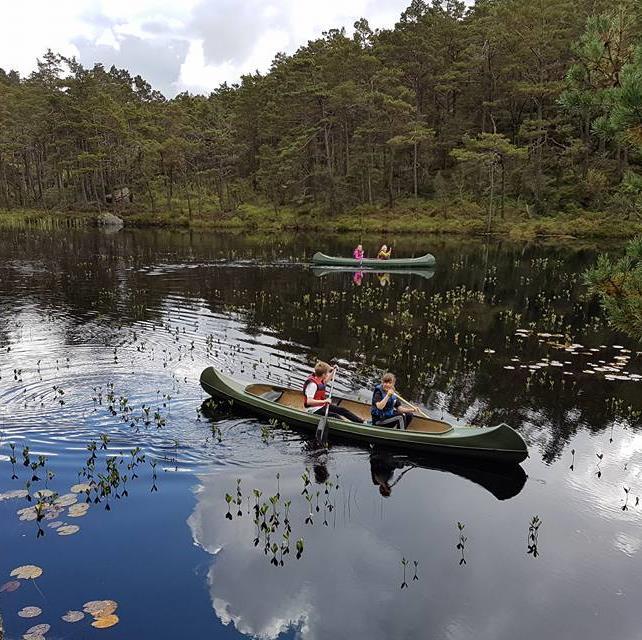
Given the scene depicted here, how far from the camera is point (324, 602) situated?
6992mm

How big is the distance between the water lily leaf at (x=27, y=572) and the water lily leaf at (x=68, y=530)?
788 millimetres

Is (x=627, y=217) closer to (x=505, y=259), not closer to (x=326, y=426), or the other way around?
(x=505, y=259)

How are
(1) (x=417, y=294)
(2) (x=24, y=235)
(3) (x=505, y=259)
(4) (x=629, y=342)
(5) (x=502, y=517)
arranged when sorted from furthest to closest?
(2) (x=24, y=235), (3) (x=505, y=259), (1) (x=417, y=294), (4) (x=629, y=342), (5) (x=502, y=517)

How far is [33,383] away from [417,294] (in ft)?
53.6

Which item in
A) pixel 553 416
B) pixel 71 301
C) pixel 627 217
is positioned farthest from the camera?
pixel 627 217

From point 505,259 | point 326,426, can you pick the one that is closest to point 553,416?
point 326,426

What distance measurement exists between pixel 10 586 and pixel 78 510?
1.79 meters

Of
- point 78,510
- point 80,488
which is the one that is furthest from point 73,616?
point 80,488

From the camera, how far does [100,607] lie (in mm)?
6648

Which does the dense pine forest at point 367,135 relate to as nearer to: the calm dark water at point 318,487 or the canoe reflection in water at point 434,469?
the calm dark water at point 318,487

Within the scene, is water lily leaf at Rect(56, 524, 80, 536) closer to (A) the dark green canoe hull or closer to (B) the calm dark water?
(B) the calm dark water

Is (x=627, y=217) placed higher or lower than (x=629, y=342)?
higher

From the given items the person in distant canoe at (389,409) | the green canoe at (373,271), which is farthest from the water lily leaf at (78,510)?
the green canoe at (373,271)

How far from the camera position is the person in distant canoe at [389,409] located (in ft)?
35.8
